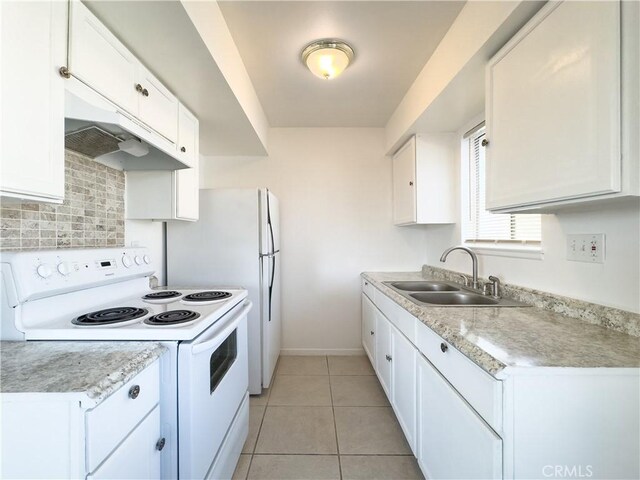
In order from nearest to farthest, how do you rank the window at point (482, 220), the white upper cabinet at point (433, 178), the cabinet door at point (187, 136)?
the window at point (482, 220) → the cabinet door at point (187, 136) → the white upper cabinet at point (433, 178)

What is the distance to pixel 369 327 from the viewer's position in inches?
101

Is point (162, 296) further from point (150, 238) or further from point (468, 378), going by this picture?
point (468, 378)

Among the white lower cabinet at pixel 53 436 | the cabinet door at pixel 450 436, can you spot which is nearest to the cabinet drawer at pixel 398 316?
the cabinet door at pixel 450 436

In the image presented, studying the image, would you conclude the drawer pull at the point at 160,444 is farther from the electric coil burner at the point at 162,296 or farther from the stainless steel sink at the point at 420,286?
the stainless steel sink at the point at 420,286

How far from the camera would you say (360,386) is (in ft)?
7.80

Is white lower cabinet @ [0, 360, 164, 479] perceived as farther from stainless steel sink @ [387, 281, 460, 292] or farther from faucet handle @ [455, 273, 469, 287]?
faucet handle @ [455, 273, 469, 287]

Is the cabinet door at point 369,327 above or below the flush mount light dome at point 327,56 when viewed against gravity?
below

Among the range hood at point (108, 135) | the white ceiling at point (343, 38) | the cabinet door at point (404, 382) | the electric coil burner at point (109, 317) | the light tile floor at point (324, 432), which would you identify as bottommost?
the light tile floor at point (324, 432)

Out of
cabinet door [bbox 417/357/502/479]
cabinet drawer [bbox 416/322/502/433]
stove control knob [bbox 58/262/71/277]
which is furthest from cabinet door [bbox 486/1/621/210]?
stove control knob [bbox 58/262/71/277]

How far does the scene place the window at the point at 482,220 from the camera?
166cm

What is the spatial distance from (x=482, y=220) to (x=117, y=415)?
7.60 ft

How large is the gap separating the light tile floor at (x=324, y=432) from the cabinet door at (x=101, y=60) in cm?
197

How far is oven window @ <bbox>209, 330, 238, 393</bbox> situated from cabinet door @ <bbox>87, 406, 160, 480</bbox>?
289 mm

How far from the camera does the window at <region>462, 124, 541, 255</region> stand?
166 cm
